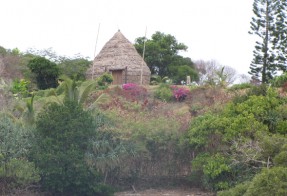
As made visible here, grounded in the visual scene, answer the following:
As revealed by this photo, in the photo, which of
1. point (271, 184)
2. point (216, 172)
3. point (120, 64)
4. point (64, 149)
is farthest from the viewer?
point (120, 64)

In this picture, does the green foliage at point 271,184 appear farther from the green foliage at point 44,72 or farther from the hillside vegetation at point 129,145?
the green foliage at point 44,72

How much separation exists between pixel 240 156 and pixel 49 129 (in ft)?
17.4

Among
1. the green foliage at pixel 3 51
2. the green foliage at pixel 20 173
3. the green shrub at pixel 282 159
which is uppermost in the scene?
the green foliage at pixel 3 51

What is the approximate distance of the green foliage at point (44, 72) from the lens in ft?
106

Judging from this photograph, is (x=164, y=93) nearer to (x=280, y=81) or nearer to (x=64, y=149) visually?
(x=280, y=81)

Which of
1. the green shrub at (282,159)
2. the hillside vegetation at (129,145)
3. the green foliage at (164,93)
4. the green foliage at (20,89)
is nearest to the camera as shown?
the green shrub at (282,159)

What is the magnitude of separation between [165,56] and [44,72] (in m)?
12.1

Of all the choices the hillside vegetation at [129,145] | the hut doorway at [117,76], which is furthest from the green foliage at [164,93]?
the hillside vegetation at [129,145]

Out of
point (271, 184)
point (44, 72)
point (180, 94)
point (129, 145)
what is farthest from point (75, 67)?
point (271, 184)

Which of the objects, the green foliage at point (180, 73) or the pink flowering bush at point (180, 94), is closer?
the pink flowering bush at point (180, 94)

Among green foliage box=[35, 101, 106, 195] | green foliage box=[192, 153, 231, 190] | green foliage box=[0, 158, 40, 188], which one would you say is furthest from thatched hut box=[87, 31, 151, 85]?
green foliage box=[0, 158, 40, 188]

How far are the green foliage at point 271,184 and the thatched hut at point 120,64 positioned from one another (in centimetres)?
2281

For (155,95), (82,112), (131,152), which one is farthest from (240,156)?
(155,95)

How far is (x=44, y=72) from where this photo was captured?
106 ft
